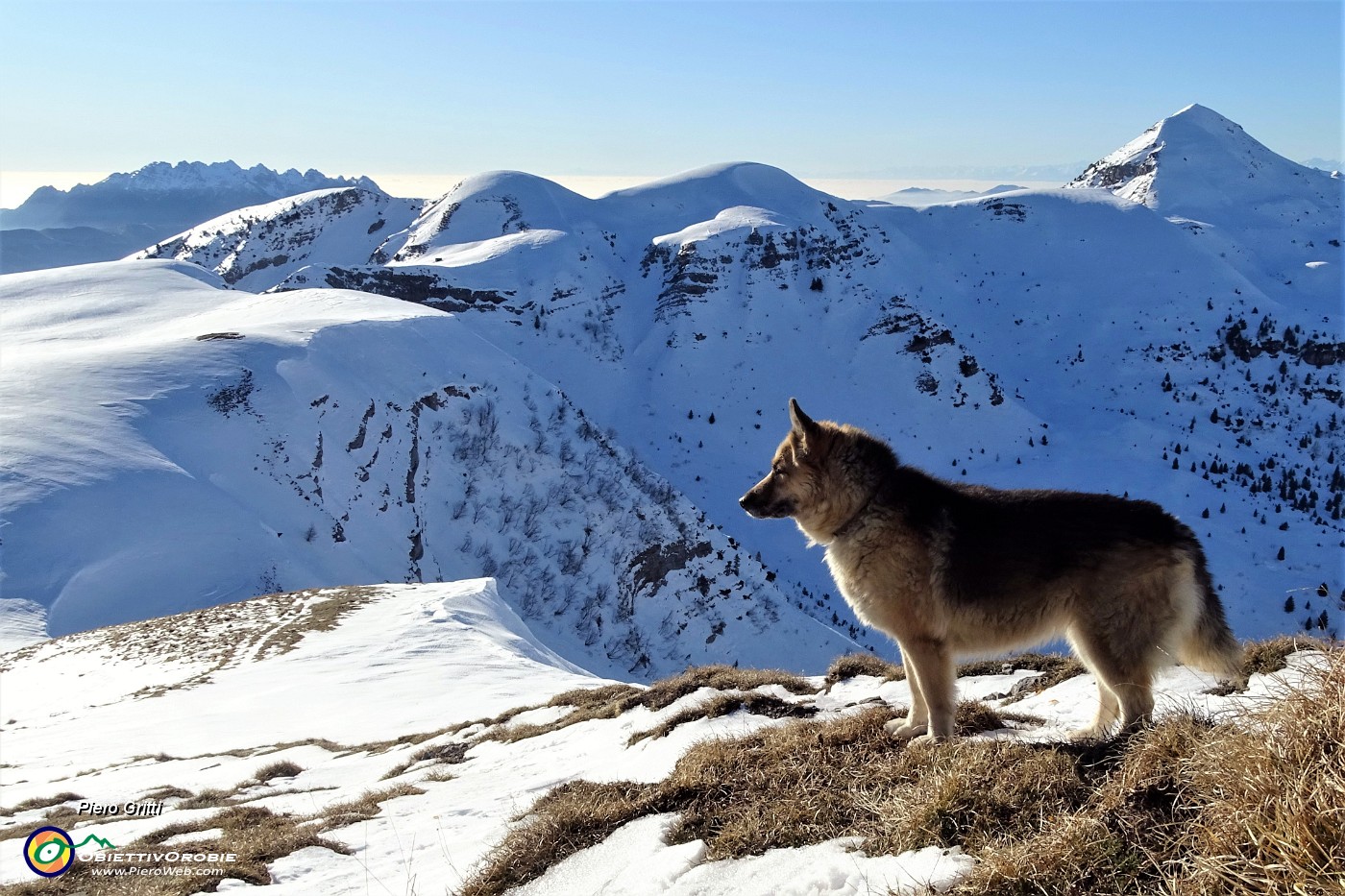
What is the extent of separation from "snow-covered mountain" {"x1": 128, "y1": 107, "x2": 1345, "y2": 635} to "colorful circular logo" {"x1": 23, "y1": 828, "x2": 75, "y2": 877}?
55092mm

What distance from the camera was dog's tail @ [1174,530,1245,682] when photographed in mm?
4828

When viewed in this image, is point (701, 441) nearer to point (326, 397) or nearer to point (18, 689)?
point (326, 397)

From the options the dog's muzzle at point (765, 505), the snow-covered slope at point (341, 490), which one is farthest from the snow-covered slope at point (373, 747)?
the snow-covered slope at point (341, 490)

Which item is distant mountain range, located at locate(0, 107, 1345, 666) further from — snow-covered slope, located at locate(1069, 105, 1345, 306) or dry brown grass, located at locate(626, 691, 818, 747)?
dry brown grass, located at locate(626, 691, 818, 747)

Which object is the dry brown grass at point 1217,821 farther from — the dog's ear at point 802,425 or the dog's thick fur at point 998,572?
the dog's ear at point 802,425

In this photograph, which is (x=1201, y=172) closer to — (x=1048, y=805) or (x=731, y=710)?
(x=731, y=710)

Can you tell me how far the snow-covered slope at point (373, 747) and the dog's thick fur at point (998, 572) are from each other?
17.1 inches

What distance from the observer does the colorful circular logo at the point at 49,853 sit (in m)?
6.70

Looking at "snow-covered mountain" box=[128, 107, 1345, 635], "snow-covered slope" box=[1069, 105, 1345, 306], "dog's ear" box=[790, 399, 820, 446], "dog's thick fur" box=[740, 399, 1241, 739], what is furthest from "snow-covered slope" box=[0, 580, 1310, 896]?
"snow-covered slope" box=[1069, 105, 1345, 306]

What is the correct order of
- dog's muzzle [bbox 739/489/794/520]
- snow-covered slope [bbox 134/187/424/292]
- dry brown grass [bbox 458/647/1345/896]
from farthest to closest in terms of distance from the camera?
snow-covered slope [bbox 134/187/424/292] → dog's muzzle [bbox 739/489/794/520] → dry brown grass [bbox 458/647/1345/896]

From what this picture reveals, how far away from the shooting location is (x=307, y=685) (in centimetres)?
1850

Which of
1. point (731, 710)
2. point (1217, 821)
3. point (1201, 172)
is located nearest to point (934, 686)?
point (1217, 821)

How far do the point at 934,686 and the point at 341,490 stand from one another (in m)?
47.8

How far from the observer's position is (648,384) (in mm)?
94312
